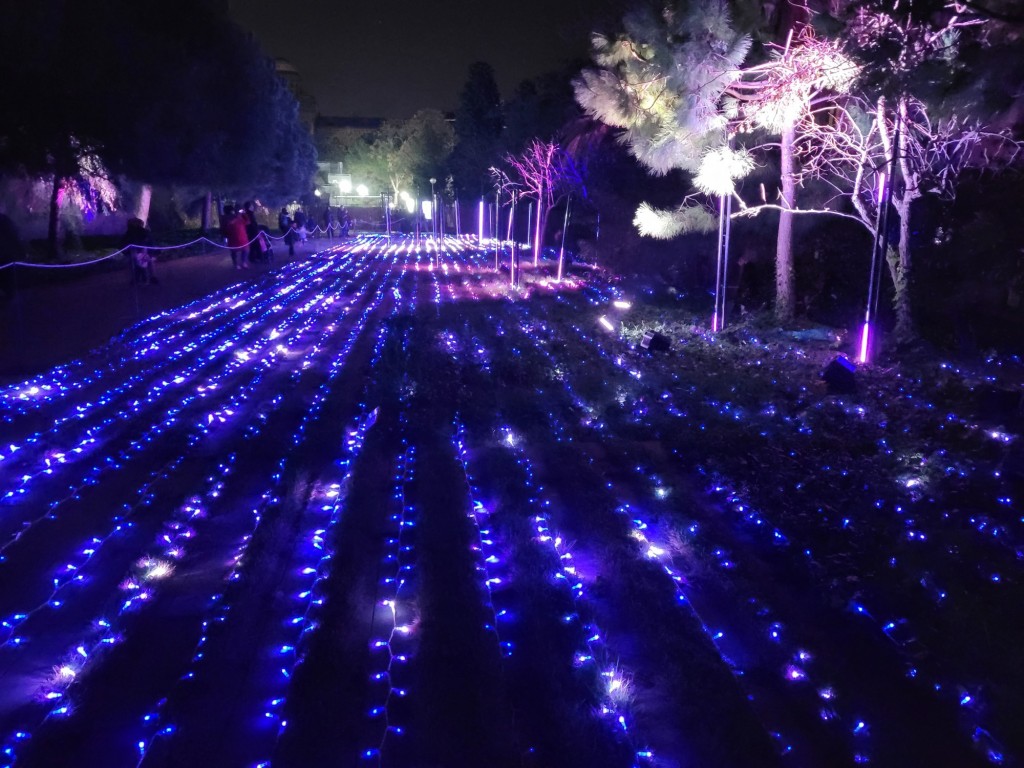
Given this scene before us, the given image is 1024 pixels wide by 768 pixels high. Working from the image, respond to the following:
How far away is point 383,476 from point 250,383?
3557 mm

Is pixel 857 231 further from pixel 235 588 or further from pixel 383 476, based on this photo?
pixel 235 588

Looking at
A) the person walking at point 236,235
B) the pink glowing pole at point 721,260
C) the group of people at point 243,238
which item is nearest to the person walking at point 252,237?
the group of people at point 243,238

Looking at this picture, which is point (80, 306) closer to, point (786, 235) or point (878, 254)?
point (786, 235)

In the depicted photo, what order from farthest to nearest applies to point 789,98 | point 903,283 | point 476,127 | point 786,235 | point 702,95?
1. point 476,127
2. point 786,235
3. point 702,95
4. point 903,283
5. point 789,98

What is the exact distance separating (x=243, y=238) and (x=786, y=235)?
578 inches

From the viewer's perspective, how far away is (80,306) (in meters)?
13.6

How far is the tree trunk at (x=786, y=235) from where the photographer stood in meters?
10.2

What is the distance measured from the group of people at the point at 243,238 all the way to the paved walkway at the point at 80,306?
41 cm

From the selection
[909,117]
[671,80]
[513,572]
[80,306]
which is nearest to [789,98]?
[909,117]

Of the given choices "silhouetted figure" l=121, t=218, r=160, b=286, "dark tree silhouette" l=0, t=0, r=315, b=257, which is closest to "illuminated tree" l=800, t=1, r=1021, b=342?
"silhouetted figure" l=121, t=218, r=160, b=286

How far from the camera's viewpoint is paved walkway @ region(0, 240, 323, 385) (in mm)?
9808

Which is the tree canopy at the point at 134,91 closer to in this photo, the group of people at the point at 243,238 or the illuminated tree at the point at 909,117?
the group of people at the point at 243,238

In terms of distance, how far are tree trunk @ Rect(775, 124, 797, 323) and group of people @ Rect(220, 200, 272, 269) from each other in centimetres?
1428

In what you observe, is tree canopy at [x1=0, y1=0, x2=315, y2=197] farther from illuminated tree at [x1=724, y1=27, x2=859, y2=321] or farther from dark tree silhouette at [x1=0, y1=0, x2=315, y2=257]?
illuminated tree at [x1=724, y1=27, x2=859, y2=321]
